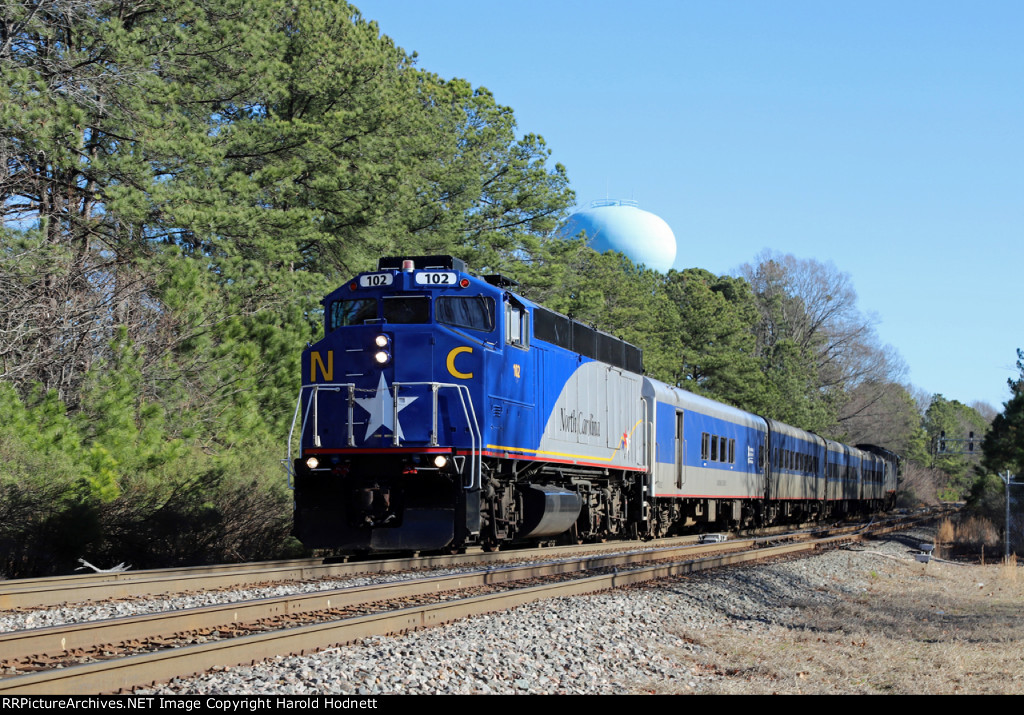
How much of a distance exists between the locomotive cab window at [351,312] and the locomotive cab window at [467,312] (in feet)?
3.19

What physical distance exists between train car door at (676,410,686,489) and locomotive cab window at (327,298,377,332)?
35.8 ft

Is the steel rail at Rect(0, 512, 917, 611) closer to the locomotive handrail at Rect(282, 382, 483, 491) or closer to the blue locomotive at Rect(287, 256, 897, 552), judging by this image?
the blue locomotive at Rect(287, 256, 897, 552)

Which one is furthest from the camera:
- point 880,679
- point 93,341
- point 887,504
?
point 887,504

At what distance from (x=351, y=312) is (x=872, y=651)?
8.45 metres

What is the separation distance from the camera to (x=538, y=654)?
779 cm

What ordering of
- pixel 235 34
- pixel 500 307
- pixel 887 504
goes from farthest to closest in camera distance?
pixel 887 504 < pixel 235 34 < pixel 500 307

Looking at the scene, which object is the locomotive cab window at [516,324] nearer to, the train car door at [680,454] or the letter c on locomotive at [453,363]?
the letter c on locomotive at [453,363]

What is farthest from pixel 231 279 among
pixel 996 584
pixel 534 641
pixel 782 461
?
pixel 782 461

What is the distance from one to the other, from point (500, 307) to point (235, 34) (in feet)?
34.1

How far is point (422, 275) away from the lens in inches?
560

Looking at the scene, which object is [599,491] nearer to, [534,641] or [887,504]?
[534,641]

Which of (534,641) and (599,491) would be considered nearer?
(534,641)

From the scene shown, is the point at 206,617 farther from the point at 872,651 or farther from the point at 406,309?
the point at 406,309

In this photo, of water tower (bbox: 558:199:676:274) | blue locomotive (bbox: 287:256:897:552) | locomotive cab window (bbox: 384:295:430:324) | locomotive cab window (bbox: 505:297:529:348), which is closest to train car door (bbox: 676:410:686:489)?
blue locomotive (bbox: 287:256:897:552)
